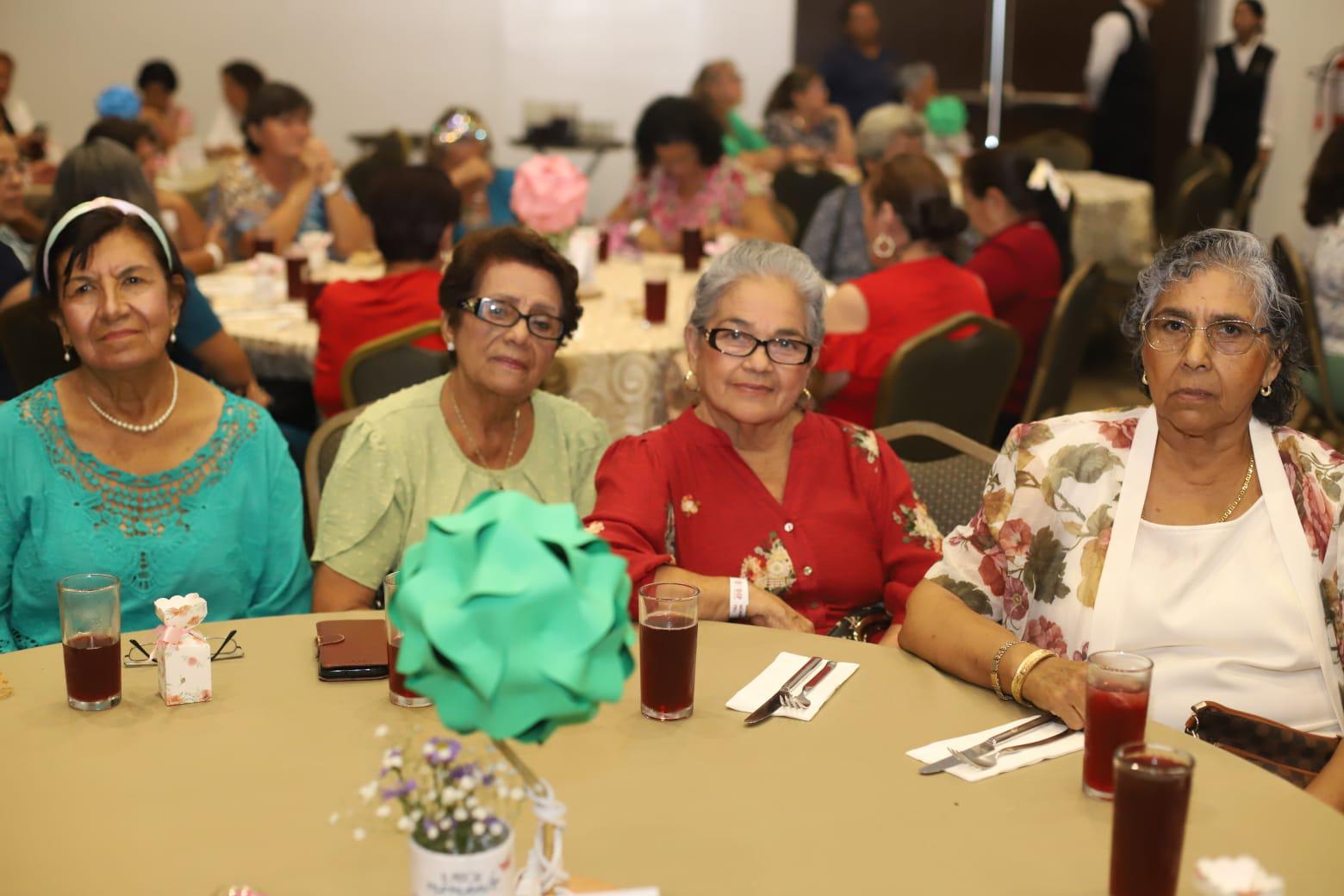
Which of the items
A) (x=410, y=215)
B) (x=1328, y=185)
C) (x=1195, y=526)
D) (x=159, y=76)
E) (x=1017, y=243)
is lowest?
(x=1195, y=526)

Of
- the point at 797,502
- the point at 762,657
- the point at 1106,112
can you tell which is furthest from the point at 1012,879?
the point at 1106,112

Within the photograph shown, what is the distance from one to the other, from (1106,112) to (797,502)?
8947 mm

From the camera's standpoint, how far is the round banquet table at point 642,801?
135 centimetres

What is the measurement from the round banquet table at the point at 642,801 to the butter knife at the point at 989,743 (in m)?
0.02

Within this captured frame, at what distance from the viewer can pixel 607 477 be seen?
2389 mm

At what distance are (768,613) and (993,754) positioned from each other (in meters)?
0.65

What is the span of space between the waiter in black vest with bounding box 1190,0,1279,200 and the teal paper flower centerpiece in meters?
9.88

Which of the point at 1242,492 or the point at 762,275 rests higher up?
the point at 762,275

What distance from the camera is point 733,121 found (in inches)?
359

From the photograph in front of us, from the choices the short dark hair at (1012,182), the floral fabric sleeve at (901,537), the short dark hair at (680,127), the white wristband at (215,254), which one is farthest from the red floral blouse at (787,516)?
the short dark hair at (680,127)

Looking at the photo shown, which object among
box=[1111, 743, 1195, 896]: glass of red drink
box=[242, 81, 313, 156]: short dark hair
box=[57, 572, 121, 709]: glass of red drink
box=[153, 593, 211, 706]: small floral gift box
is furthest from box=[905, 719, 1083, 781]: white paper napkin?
box=[242, 81, 313, 156]: short dark hair

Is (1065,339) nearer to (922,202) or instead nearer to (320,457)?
(922,202)

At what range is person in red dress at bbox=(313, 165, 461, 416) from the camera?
376cm

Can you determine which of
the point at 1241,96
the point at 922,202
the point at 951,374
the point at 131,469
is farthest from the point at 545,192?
the point at 1241,96
